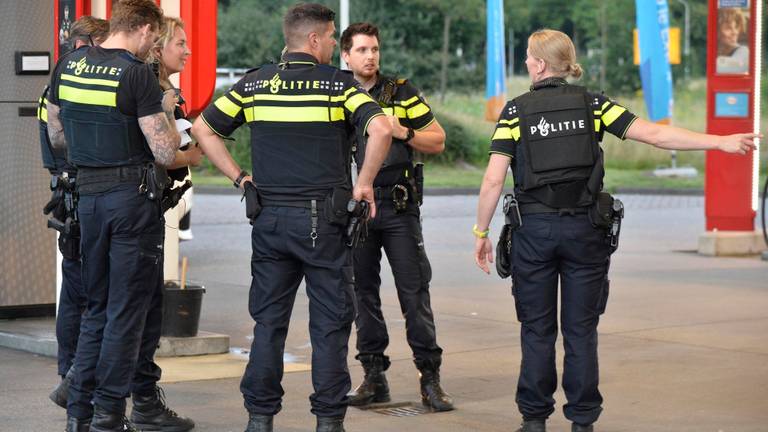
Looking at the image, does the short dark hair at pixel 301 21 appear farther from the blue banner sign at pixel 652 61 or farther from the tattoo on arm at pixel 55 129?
the blue banner sign at pixel 652 61

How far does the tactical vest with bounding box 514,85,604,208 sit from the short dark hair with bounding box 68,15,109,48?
2168mm

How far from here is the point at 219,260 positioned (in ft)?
47.0

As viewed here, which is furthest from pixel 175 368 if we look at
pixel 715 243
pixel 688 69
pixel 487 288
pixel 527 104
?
pixel 688 69

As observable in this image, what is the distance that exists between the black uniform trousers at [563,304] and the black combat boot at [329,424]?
87 cm

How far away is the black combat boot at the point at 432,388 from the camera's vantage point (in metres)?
6.95

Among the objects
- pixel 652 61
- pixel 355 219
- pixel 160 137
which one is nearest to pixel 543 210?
pixel 355 219

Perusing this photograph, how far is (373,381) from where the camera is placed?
7.12 meters

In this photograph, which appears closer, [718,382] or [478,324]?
[718,382]

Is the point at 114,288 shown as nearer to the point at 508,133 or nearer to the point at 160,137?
the point at 160,137

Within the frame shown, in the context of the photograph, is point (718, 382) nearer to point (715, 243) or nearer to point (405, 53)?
point (715, 243)

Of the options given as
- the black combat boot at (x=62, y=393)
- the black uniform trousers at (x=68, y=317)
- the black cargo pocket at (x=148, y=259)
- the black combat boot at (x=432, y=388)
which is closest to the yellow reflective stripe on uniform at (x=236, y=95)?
the black cargo pocket at (x=148, y=259)

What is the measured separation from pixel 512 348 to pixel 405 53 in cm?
3043

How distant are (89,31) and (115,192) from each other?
1205 millimetres

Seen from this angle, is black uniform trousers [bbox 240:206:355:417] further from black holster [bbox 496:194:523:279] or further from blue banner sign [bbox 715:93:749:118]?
blue banner sign [bbox 715:93:749:118]
